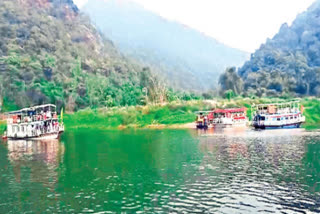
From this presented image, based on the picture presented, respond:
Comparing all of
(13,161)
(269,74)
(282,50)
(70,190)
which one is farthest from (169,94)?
(70,190)

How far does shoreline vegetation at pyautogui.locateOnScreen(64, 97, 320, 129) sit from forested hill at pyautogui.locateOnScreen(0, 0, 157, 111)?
14.0m

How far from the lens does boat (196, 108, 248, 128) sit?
368 ft

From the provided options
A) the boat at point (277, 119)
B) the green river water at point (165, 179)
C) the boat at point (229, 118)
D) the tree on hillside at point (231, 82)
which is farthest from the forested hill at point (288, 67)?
the green river water at point (165, 179)

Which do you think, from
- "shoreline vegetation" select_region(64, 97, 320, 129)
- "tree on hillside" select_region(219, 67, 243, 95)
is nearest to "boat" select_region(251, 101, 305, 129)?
"shoreline vegetation" select_region(64, 97, 320, 129)

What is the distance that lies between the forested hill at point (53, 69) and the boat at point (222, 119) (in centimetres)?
3098

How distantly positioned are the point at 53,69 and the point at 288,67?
299 feet

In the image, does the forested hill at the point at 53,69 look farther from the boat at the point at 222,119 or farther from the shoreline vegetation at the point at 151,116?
the boat at the point at 222,119

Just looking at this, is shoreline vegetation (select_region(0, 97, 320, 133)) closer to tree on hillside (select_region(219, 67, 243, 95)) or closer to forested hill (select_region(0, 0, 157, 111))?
forested hill (select_region(0, 0, 157, 111))

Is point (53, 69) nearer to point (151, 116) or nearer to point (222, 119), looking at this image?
point (151, 116)

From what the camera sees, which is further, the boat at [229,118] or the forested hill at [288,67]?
the forested hill at [288,67]

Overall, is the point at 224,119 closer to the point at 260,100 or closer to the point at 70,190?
the point at 260,100

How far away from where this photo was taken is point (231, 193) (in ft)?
116

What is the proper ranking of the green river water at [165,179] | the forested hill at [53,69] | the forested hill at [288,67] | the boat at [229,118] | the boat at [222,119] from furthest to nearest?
the forested hill at [288,67] → the forested hill at [53,69] → the boat at [229,118] → the boat at [222,119] → the green river water at [165,179]

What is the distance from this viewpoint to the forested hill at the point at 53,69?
143375mm
